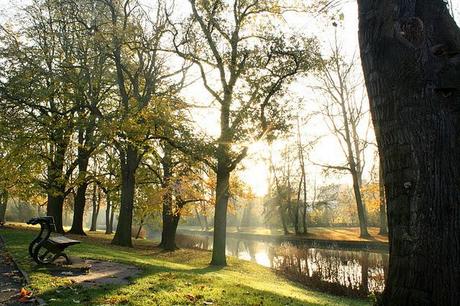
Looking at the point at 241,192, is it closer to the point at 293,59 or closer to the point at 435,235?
the point at 293,59

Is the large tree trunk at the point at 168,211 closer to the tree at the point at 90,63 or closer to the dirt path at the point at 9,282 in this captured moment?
the tree at the point at 90,63

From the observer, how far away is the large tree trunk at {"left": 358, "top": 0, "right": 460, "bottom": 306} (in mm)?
3512

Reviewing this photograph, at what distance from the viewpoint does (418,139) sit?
371cm

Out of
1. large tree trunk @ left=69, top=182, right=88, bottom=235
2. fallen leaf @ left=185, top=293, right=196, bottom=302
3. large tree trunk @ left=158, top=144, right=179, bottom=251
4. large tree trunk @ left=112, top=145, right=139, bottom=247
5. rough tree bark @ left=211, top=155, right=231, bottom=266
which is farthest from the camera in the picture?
large tree trunk @ left=69, top=182, right=88, bottom=235

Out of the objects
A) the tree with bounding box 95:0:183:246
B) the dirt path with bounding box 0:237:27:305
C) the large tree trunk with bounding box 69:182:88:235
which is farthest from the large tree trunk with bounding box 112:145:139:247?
the dirt path with bounding box 0:237:27:305

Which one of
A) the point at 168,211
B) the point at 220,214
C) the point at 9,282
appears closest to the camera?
the point at 9,282

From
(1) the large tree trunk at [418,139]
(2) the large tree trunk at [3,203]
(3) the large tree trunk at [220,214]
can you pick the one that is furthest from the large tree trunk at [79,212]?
(1) the large tree trunk at [418,139]

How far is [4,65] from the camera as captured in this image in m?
21.6

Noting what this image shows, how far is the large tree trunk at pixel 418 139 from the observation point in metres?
3.51

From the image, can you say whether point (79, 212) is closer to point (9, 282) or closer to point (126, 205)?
point (126, 205)

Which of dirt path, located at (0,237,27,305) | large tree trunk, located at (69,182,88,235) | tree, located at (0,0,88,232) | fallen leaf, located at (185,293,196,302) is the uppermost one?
tree, located at (0,0,88,232)

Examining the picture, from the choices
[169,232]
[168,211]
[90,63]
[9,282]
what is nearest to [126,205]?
[168,211]

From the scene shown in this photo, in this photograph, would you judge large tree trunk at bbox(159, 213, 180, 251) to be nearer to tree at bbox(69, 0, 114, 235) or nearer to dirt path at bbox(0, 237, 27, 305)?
tree at bbox(69, 0, 114, 235)

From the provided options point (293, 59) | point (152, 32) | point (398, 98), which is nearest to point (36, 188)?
point (152, 32)
